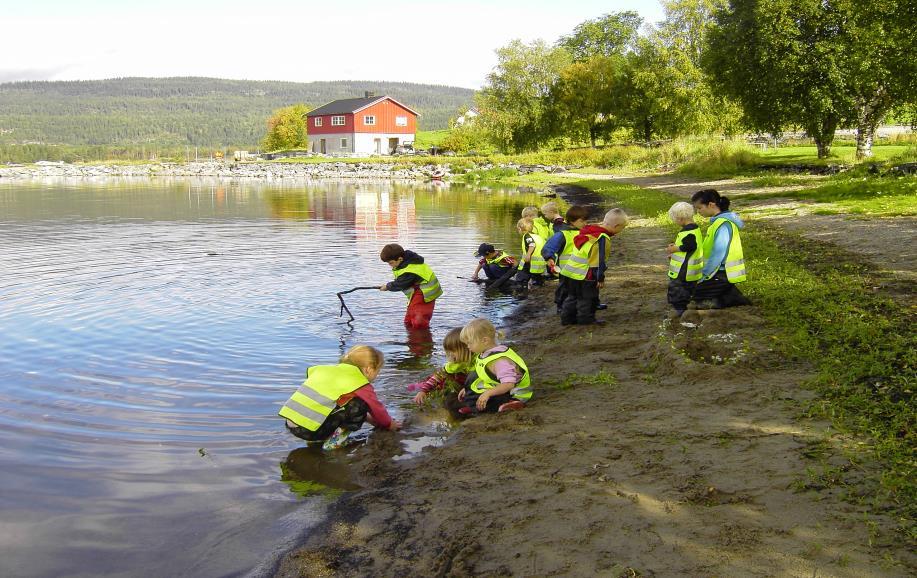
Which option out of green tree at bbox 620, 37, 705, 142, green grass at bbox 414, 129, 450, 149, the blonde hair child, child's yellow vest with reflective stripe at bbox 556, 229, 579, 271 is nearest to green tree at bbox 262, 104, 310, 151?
green grass at bbox 414, 129, 450, 149

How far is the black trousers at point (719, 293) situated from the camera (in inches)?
370

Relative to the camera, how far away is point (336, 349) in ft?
33.8

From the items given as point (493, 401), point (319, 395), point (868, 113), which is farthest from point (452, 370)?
point (868, 113)

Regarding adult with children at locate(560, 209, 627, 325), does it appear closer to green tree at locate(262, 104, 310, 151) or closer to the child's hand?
the child's hand

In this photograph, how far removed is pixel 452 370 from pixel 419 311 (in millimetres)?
3250

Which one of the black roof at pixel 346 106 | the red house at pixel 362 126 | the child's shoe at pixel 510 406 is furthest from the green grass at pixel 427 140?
the child's shoe at pixel 510 406

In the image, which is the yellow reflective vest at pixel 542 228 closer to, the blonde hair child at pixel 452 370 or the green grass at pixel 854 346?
the green grass at pixel 854 346

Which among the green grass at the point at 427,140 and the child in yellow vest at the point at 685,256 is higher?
the green grass at the point at 427,140

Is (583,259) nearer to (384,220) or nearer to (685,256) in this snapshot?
(685,256)

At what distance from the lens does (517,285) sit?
14.2 metres

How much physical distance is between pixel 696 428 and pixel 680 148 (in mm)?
44631

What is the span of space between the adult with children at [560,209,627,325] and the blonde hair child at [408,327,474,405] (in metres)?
2.57

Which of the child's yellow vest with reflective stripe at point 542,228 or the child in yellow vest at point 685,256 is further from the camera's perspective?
the child's yellow vest with reflective stripe at point 542,228

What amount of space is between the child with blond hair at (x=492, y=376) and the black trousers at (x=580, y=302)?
311 centimetres
